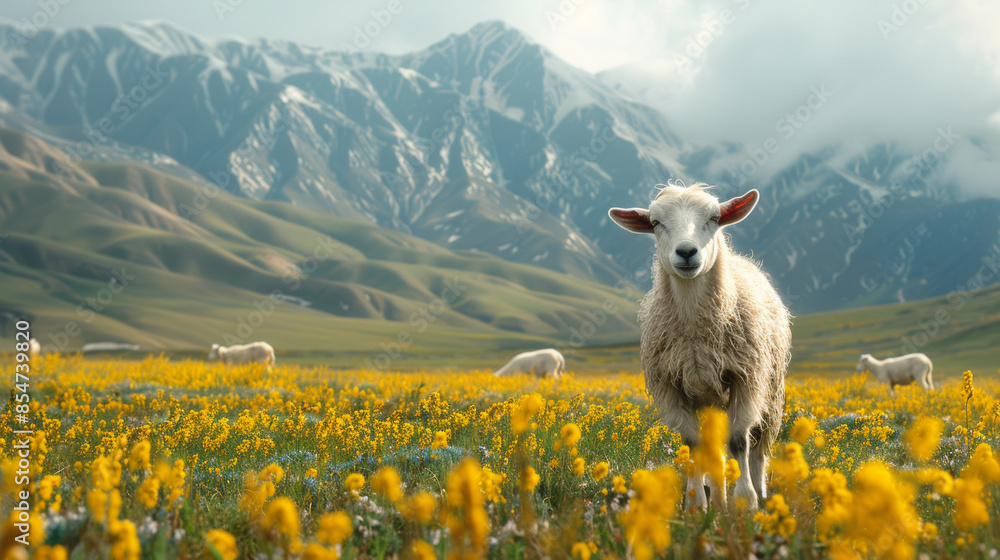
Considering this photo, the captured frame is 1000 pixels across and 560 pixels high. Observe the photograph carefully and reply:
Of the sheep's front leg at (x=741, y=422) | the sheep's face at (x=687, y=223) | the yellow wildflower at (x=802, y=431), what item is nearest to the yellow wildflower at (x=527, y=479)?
the yellow wildflower at (x=802, y=431)

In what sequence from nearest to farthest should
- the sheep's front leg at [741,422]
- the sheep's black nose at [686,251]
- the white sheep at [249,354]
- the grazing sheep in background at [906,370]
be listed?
the sheep's black nose at [686,251], the sheep's front leg at [741,422], the grazing sheep in background at [906,370], the white sheep at [249,354]

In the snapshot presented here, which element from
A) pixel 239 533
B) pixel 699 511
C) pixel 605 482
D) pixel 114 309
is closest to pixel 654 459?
pixel 605 482

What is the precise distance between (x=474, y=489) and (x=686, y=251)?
414 cm

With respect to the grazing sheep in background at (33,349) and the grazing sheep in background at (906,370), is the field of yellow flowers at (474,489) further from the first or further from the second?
the grazing sheep in background at (33,349)

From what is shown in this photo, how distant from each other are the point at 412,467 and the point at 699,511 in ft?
9.79

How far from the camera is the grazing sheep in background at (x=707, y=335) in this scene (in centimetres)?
585

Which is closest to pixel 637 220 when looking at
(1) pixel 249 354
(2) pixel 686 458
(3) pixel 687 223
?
(3) pixel 687 223

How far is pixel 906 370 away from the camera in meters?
22.9

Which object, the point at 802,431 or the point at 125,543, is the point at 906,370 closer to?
the point at 802,431

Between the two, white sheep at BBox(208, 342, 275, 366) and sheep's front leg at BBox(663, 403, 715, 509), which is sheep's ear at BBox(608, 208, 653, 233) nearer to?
sheep's front leg at BBox(663, 403, 715, 509)

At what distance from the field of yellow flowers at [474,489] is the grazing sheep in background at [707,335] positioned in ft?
1.87

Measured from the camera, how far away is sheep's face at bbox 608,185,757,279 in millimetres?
5594

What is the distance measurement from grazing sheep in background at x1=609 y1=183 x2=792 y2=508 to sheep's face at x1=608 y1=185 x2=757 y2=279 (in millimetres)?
10

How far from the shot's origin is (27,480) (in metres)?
3.60
